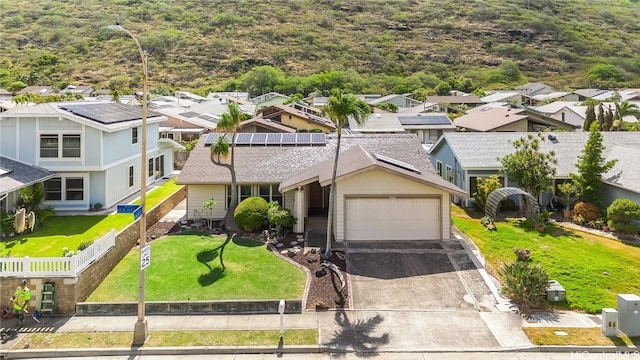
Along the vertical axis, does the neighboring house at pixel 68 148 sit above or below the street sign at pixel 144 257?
above

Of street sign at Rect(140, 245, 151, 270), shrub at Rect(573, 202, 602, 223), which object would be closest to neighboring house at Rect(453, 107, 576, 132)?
shrub at Rect(573, 202, 602, 223)

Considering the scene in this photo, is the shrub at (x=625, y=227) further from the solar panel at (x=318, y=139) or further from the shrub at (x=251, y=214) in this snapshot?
the shrub at (x=251, y=214)

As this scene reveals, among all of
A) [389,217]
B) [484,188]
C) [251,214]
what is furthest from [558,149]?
[251,214]

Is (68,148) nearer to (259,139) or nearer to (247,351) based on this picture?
(259,139)

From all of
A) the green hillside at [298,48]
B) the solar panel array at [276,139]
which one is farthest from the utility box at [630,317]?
the green hillside at [298,48]

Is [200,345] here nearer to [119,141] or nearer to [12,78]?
[119,141]

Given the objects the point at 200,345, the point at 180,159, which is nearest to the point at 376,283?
the point at 200,345
